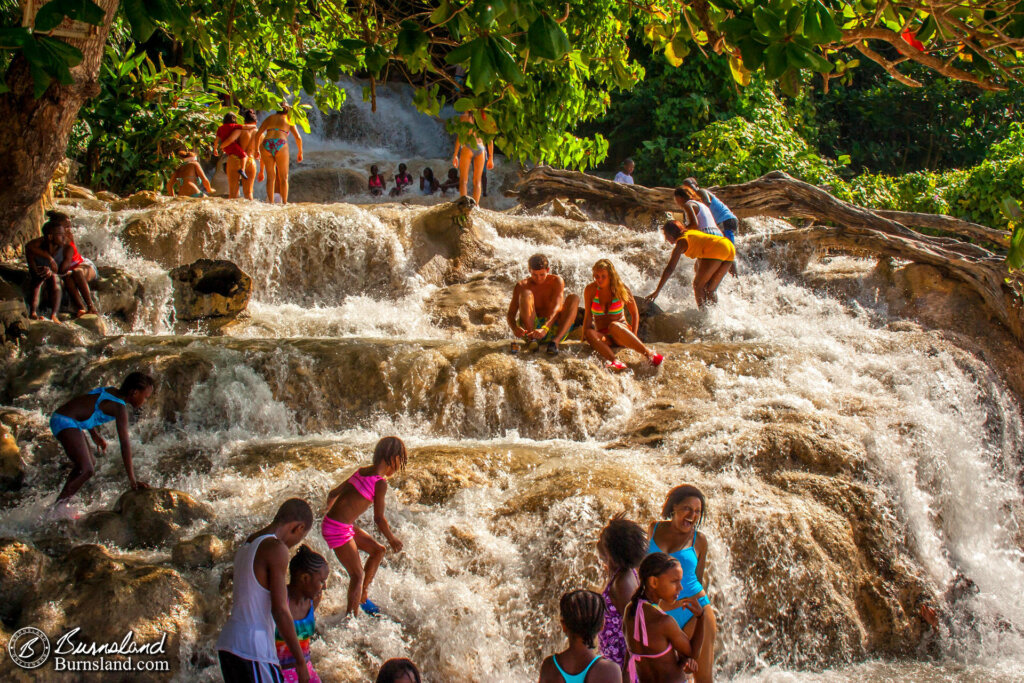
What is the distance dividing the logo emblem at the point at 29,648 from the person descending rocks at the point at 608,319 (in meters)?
4.55

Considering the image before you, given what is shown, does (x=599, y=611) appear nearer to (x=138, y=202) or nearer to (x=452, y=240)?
(x=452, y=240)

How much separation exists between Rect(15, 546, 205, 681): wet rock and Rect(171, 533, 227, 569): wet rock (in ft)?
0.49

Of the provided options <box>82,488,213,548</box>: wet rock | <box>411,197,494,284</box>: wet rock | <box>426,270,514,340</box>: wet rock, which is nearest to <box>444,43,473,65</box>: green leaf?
<box>82,488,213,548</box>: wet rock

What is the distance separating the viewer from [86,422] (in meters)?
5.03

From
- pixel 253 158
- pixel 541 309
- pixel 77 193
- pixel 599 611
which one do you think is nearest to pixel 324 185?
pixel 253 158

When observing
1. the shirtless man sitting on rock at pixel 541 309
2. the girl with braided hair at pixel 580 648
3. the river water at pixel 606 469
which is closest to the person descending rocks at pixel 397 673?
the girl with braided hair at pixel 580 648

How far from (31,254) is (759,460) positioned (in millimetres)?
6138

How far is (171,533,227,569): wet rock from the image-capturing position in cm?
443

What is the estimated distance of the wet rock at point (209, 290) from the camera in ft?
28.2

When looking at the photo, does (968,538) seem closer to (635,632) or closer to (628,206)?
(635,632)

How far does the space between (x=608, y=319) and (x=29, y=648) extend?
4.87m

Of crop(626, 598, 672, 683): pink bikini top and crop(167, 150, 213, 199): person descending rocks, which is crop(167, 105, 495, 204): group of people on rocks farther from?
crop(626, 598, 672, 683): pink bikini top

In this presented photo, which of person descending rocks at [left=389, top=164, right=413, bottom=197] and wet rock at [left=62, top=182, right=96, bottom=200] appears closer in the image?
wet rock at [left=62, top=182, right=96, bottom=200]

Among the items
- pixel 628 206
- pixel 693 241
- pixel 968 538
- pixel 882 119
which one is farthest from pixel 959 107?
pixel 968 538
